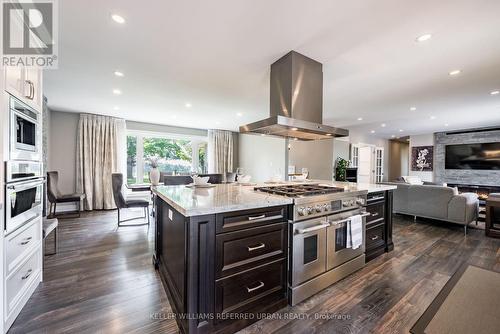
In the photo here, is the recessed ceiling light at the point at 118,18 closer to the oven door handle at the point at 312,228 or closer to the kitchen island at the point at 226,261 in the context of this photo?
the kitchen island at the point at 226,261

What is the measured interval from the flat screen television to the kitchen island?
859cm

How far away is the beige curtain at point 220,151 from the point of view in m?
7.61

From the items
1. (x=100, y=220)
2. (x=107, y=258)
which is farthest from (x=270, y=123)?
(x=100, y=220)

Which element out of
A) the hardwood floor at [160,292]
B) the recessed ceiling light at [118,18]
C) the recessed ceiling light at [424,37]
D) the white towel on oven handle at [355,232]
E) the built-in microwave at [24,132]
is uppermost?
the recessed ceiling light at [118,18]

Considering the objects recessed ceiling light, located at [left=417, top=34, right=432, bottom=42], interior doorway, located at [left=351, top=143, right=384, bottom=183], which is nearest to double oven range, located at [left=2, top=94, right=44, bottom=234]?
recessed ceiling light, located at [left=417, top=34, right=432, bottom=42]

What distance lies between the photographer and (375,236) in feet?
9.22

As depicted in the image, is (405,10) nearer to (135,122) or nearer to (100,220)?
(100,220)

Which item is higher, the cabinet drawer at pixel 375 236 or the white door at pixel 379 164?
the white door at pixel 379 164

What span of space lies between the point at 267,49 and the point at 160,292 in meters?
2.69

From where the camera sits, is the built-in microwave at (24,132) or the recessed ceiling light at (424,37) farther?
the recessed ceiling light at (424,37)

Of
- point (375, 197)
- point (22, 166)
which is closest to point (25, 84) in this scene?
point (22, 166)

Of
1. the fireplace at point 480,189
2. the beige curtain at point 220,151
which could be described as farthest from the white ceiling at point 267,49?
the fireplace at point 480,189

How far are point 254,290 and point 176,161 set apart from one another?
6184mm

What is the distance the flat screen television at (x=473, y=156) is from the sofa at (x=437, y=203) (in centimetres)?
367
